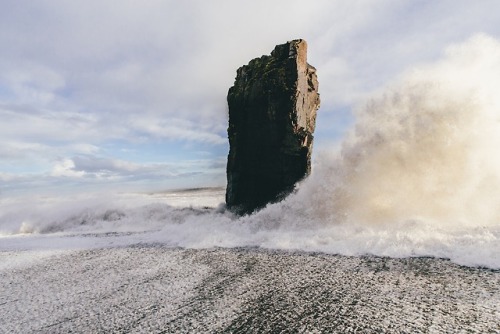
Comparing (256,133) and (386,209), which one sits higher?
(256,133)

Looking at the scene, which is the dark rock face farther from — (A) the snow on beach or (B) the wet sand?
(B) the wet sand

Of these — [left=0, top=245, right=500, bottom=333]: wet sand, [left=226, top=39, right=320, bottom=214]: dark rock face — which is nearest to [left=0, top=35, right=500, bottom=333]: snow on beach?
[left=0, top=245, right=500, bottom=333]: wet sand

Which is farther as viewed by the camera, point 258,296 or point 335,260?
point 335,260

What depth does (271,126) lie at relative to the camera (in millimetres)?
14352

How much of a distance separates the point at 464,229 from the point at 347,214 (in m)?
2.91

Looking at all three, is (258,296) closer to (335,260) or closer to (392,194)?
(335,260)

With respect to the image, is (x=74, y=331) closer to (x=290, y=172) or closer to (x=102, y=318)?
(x=102, y=318)

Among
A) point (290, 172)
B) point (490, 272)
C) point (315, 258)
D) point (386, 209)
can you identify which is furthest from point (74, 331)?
point (290, 172)

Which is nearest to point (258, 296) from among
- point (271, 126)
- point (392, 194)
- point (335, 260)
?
point (335, 260)

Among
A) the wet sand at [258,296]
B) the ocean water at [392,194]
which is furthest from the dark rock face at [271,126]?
the wet sand at [258,296]

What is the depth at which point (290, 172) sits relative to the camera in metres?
13.9

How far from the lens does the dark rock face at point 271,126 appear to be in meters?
13.7

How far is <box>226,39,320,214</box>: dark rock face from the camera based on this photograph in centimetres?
1372

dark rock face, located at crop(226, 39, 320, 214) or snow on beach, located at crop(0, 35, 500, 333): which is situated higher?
dark rock face, located at crop(226, 39, 320, 214)
